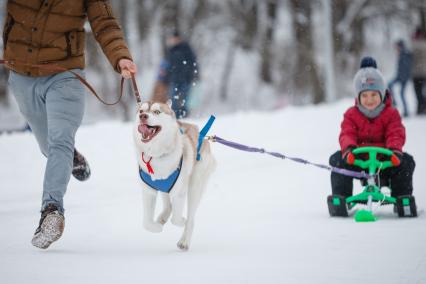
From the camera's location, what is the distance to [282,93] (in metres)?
31.7

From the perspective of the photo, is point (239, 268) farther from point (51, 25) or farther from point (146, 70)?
point (146, 70)

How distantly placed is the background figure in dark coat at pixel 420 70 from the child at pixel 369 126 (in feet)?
34.2

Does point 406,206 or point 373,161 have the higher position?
point 373,161

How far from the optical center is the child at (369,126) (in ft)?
19.8

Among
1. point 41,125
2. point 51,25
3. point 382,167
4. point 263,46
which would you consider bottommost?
point 382,167

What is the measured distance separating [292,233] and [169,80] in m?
7.08

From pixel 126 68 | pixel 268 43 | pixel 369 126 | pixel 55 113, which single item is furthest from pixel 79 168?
pixel 268 43

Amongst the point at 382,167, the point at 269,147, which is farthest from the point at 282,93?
the point at 382,167

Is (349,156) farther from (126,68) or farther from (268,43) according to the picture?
(268,43)

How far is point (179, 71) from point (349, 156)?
629 centimetres

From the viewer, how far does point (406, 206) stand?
18.9 feet

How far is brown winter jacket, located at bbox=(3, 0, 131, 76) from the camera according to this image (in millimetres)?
4711

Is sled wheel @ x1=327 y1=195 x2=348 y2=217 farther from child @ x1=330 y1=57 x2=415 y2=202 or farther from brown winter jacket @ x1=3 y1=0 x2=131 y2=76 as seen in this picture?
brown winter jacket @ x1=3 y1=0 x2=131 y2=76

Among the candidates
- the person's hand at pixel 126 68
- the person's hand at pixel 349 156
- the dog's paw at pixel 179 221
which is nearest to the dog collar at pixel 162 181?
the dog's paw at pixel 179 221
